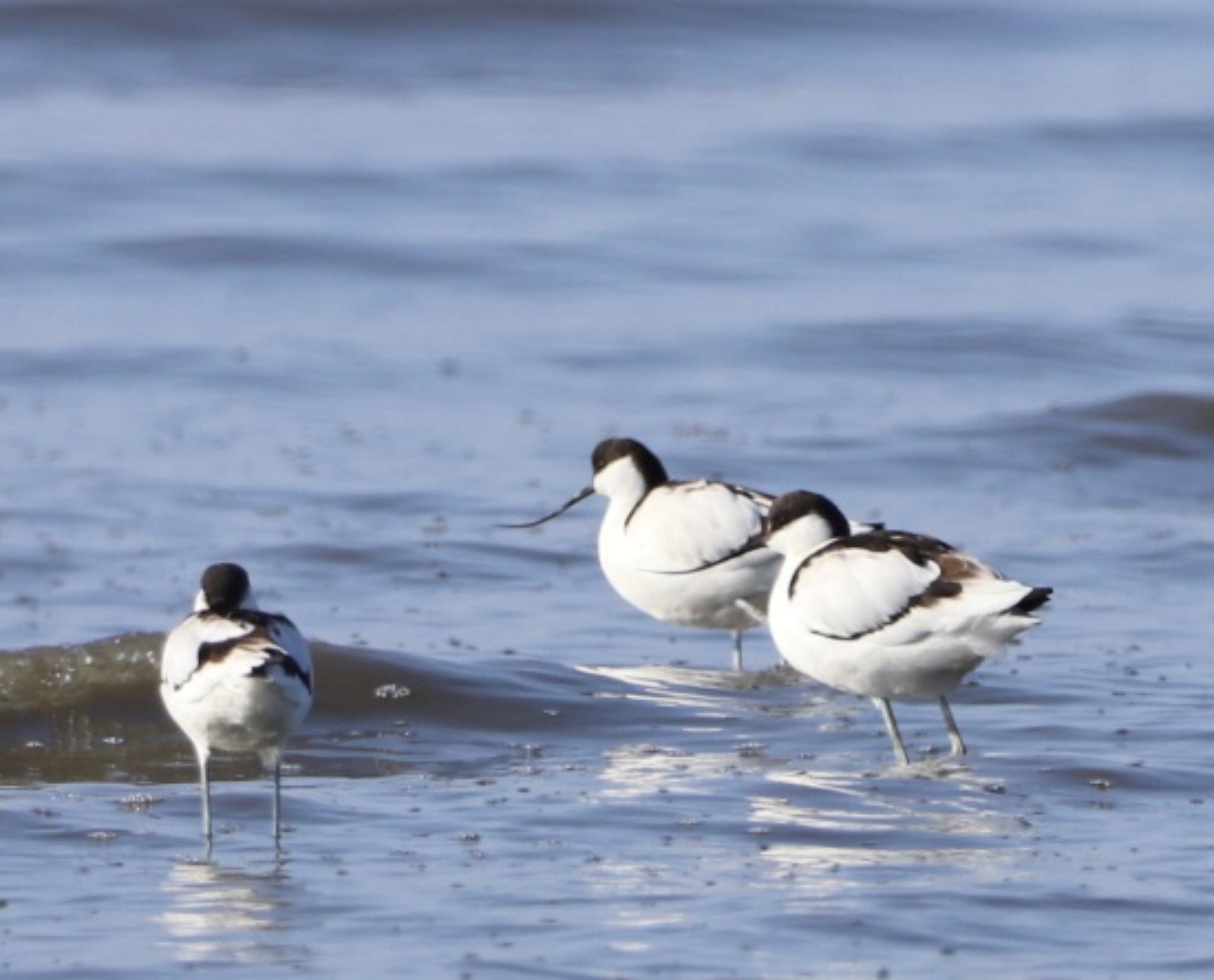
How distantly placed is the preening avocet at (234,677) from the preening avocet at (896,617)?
184cm

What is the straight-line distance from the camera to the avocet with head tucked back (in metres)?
10.5

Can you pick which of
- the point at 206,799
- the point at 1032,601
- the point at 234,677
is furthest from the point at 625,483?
the point at 234,677

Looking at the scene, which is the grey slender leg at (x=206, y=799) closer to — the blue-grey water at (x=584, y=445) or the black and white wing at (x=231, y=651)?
the blue-grey water at (x=584, y=445)

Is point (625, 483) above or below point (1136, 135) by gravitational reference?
below

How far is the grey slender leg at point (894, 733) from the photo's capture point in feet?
27.7

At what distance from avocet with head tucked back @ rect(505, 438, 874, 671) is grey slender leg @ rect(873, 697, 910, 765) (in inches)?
70.7

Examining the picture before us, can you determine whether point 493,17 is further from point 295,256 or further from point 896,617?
point 896,617

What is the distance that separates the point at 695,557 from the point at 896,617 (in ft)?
7.41

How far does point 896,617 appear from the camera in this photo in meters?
8.41

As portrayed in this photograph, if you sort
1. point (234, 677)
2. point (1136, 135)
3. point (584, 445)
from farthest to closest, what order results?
1. point (1136, 135)
2. point (584, 445)
3. point (234, 677)

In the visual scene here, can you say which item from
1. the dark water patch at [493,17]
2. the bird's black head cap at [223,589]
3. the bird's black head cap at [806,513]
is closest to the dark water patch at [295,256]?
the dark water patch at [493,17]

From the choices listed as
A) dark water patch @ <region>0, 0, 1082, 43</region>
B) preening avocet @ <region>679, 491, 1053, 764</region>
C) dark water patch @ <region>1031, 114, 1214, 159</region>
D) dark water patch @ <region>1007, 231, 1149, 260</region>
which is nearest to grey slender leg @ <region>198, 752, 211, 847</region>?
preening avocet @ <region>679, 491, 1053, 764</region>

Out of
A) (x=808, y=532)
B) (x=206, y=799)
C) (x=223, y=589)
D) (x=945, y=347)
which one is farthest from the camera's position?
(x=945, y=347)

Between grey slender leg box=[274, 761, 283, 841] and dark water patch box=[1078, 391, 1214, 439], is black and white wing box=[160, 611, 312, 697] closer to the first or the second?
grey slender leg box=[274, 761, 283, 841]
